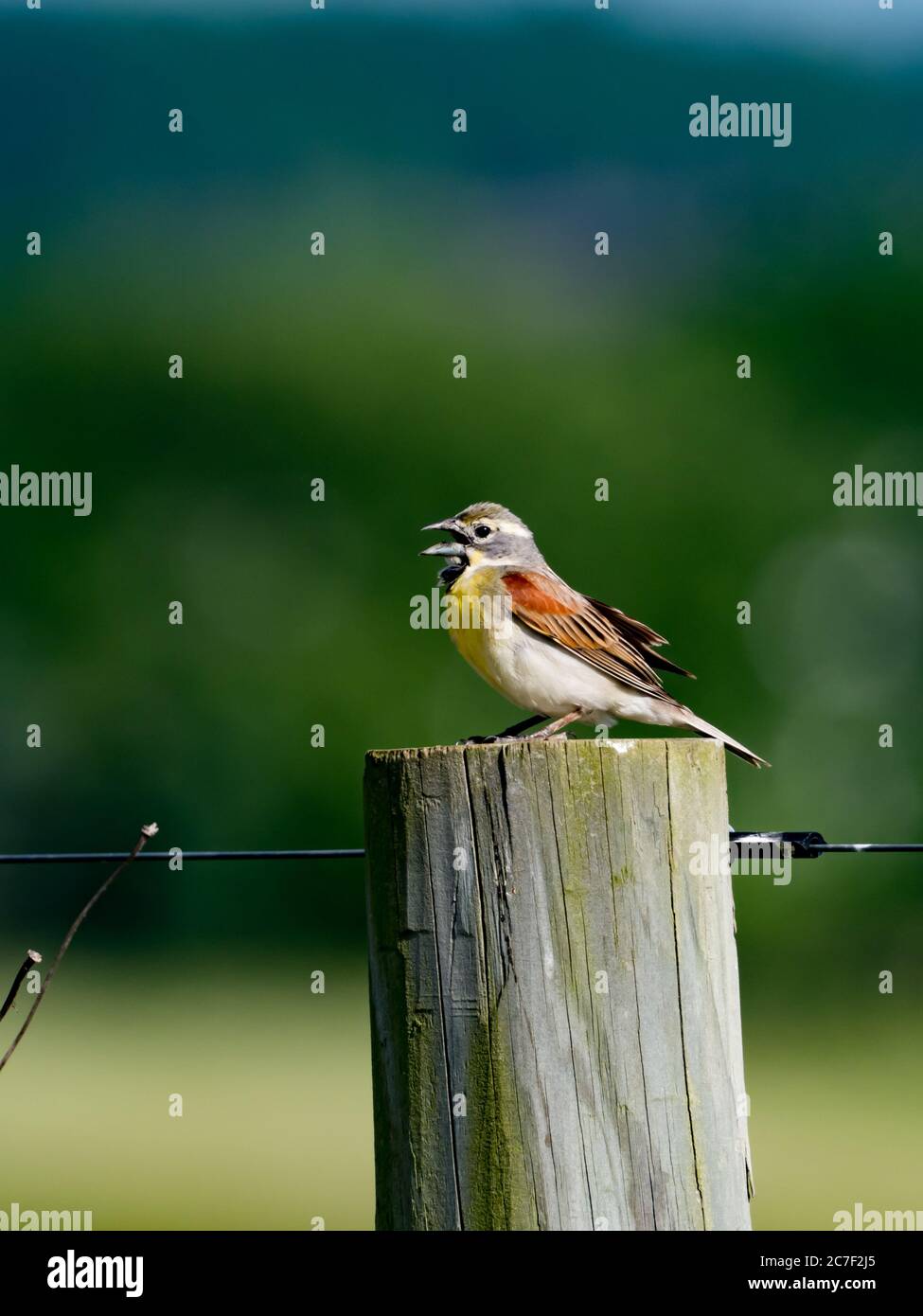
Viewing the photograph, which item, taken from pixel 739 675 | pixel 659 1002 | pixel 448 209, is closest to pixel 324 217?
pixel 448 209

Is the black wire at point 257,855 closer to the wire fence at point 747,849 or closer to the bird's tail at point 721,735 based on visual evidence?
the wire fence at point 747,849

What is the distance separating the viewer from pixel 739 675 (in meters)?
41.4

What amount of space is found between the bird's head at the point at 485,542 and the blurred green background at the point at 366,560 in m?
25.9

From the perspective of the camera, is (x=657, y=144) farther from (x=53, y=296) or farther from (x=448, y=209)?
(x=53, y=296)

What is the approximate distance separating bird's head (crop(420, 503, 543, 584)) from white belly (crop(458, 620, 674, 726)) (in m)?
0.61

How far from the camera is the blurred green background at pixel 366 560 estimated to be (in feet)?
129

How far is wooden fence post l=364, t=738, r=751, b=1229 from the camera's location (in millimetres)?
4227

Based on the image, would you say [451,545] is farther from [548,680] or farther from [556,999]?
[556,999]

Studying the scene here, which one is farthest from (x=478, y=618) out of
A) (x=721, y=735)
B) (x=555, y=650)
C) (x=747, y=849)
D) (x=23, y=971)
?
(x=23, y=971)

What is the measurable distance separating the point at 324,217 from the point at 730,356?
11.6 metres

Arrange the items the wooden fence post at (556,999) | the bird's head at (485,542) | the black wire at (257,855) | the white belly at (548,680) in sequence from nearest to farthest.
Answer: the wooden fence post at (556,999)
the black wire at (257,855)
the white belly at (548,680)
the bird's head at (485,542)

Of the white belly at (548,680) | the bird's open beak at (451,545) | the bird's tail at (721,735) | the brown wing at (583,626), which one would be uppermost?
the bird's open beak at (451,545)

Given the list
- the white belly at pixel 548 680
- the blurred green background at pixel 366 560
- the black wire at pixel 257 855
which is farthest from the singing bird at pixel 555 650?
the blurred green background at pixel 366 560

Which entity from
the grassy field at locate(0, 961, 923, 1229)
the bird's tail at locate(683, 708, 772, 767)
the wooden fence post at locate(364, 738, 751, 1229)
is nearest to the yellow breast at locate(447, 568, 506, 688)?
the bird's tail at locate(683, 708, 772, 767)
